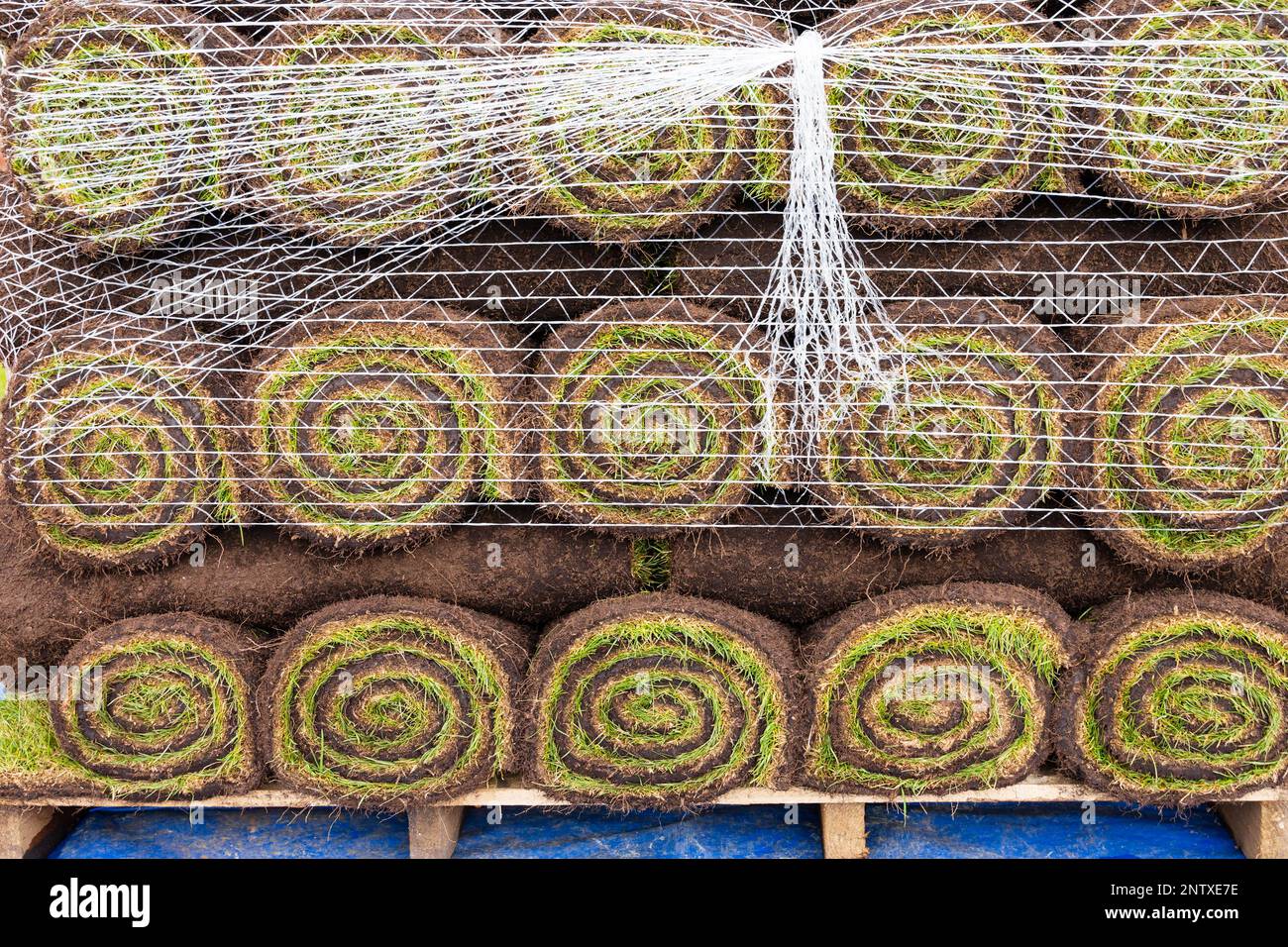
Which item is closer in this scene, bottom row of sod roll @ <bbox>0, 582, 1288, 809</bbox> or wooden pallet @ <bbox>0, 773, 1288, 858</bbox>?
bottom row of sod roll @ <bbox>0, 582, 1288, 809</bbox>

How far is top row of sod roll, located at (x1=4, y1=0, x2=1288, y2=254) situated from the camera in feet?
7.06

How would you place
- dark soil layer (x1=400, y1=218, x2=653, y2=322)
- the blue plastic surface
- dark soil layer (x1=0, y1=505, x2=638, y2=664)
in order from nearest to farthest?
1. dark soil layer (x1=400, y1=218, x2=653, y2=322)
2. dark soil layer (x1=0, y1=505, x2=638, y2=664)
3. the blue plastic surface

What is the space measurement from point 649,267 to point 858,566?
3.24ft

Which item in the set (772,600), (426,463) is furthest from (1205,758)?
(426,463)

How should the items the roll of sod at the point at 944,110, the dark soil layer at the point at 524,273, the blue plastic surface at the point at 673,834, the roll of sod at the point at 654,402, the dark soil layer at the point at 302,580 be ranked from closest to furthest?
the roll of sod at the point at 944,110 < the roll of sod at the point at 654,402 < the dark soil layer at the point at 524,273 < the dark soil layer at the point at 302,580 < the blue plastic surface at the point at 673,834

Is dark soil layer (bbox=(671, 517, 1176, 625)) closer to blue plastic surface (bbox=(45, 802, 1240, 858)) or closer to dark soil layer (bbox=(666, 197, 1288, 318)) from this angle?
dark soil layer (bbox=(666, 197, 1288, 318))

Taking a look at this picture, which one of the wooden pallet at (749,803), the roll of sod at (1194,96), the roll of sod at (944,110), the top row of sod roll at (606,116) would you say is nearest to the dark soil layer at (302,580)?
the wooden pallet at (749,803)

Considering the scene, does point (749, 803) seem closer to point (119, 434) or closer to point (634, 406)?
point (634, 406)

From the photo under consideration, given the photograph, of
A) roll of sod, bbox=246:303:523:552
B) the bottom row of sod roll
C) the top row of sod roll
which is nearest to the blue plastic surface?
the bottom row of sod roll

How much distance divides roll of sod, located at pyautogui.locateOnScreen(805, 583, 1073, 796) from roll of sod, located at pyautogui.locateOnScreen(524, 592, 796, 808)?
139mm

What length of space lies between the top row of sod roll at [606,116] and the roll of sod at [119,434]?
36 cm

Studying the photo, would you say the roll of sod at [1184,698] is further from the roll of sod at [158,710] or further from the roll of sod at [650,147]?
the roll of sod at [158,710]

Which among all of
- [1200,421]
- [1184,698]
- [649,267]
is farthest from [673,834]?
[1200,421]

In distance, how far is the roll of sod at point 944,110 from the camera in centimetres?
214
